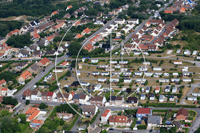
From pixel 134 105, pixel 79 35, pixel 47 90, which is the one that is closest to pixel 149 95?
pixel 134 105

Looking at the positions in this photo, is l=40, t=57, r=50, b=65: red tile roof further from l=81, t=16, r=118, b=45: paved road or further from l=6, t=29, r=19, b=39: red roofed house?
l=6, t=29, r=19, b=39: red roofed house

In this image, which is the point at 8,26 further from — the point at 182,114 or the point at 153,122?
the point at 182,114

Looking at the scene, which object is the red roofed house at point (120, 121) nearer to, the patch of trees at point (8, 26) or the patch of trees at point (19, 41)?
the patch of trees at point (19, 41)

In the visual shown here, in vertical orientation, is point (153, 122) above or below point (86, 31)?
below

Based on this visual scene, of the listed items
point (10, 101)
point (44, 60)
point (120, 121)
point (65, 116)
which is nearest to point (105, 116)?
point (120, 121)

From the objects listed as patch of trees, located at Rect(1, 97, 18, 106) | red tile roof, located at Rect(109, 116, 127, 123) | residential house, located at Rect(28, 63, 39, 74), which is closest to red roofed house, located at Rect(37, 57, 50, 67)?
residential house, located at Rect(28, 63, 39, 74)

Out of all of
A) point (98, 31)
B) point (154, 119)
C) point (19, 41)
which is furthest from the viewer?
point (98, 31)
